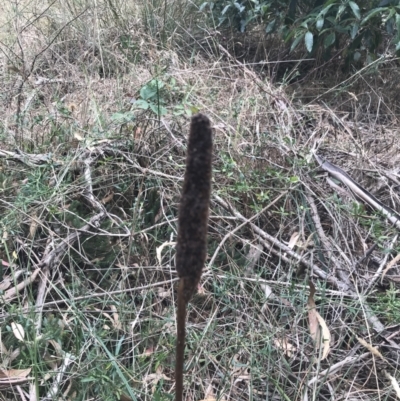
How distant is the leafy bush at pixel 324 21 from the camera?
2.45 m

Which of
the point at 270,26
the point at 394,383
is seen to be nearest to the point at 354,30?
the point at 270,26

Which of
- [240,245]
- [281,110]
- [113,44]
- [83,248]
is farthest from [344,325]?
[113,44]

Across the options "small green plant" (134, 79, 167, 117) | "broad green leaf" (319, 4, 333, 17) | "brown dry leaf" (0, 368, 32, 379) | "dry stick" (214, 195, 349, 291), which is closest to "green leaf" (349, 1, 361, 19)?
"broad green leaf" (319, 4, 333, 17)

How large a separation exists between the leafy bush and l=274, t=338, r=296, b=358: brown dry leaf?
5.54 ft

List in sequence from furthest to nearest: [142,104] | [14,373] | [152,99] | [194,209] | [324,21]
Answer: [324,21] < [152,99] < [142,104] < [14,373] < [194,209]

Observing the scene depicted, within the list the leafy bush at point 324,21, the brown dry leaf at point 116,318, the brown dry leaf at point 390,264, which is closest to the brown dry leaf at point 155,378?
the brown dry leaf at point 116,318

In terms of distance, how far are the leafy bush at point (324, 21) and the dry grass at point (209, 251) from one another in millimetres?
526

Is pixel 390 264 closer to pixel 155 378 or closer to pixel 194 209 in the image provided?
pixel 155 378

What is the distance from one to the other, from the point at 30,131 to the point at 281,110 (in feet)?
3.54

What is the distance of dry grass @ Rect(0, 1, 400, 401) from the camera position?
1.18 meters

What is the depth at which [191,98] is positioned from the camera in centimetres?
215

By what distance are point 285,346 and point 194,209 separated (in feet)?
2.86

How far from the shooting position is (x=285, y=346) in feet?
4.04

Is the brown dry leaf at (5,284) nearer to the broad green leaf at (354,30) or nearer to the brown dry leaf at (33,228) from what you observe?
the brown dry leaf at (33,228)
